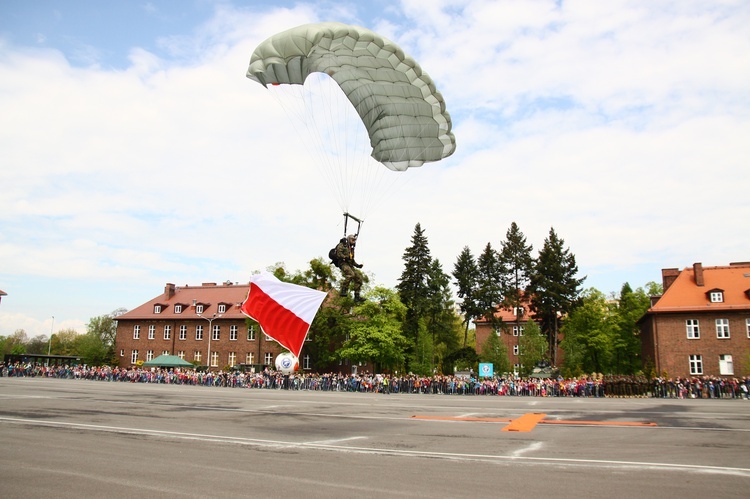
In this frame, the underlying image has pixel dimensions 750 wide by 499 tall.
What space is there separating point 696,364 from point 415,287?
83.1 ft

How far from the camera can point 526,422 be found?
54.6ft

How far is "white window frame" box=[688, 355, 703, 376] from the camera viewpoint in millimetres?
44344

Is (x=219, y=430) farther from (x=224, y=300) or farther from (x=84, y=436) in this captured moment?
(x=224, y=300)

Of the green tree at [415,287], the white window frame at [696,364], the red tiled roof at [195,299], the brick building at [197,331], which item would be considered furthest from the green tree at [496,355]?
the red tiled roof at [195,299]

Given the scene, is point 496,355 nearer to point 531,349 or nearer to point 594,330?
point 531,349

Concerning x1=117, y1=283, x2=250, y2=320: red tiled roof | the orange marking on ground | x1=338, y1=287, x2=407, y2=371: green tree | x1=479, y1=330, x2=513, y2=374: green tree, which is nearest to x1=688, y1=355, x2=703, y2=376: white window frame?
x1=479, y1=330, x2=513, y2=374: green tree

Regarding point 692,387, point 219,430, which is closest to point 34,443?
point 219,430

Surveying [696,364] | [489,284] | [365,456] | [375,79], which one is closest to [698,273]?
[696,364]

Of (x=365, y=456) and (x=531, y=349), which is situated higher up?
(x=531, y=349)

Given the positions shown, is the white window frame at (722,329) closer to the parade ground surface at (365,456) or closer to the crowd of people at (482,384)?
the crowd of people at (482,384)

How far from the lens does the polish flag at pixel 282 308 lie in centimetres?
1723

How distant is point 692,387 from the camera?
3366 cm

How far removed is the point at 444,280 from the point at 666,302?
75.0 ft

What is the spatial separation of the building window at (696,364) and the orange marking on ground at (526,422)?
3152 centimetres
